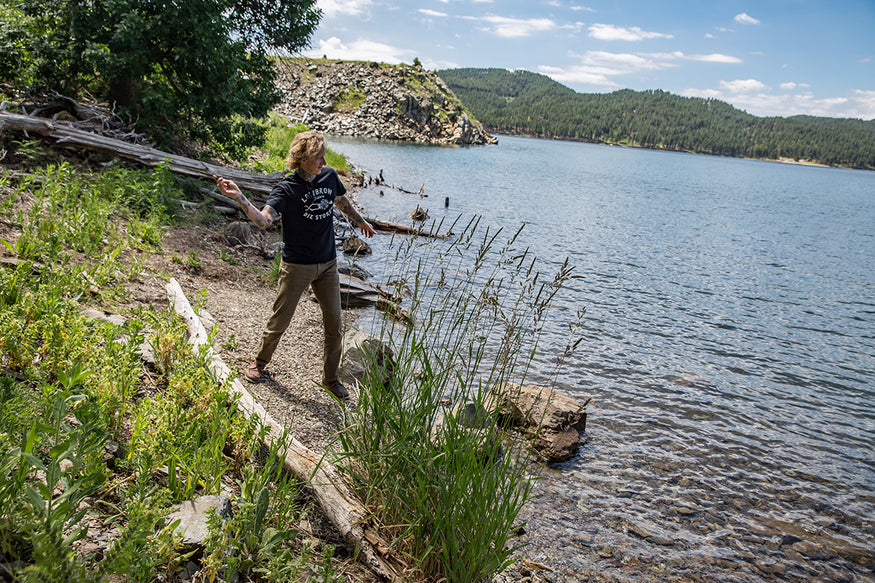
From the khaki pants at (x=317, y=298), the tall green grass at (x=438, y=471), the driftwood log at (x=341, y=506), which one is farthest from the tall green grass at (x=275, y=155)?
the tall green grass at (x=438, y=471)

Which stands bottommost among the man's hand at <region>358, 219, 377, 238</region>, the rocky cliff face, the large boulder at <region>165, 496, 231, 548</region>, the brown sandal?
the brown sandal

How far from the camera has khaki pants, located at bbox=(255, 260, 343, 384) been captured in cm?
565

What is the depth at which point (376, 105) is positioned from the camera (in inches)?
Answer: 3632

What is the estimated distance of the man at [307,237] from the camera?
17.6ft

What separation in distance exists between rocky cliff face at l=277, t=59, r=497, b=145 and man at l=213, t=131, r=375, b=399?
80616mm

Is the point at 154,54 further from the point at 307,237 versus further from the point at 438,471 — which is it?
the point at 438,471

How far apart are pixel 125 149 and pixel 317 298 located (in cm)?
868

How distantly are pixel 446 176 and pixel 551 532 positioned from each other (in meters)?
38.4

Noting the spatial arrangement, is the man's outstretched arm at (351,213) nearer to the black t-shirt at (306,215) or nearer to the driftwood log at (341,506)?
the black t-shirt at (306,215)

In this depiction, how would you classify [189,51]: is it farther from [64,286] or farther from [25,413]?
[25,413]

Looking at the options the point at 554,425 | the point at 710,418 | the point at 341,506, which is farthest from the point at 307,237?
the point at 710,418

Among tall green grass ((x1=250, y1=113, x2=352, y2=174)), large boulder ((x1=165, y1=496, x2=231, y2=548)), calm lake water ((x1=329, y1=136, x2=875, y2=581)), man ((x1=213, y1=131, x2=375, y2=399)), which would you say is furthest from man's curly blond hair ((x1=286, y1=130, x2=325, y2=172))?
tall green grass ((x1=250, y1=113, x2=352, y2=174))

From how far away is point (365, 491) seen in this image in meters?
3.94

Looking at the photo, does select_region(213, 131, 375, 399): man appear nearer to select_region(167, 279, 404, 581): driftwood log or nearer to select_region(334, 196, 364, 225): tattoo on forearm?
select_region(334, 196, 364, 225): tattoo on forearm
